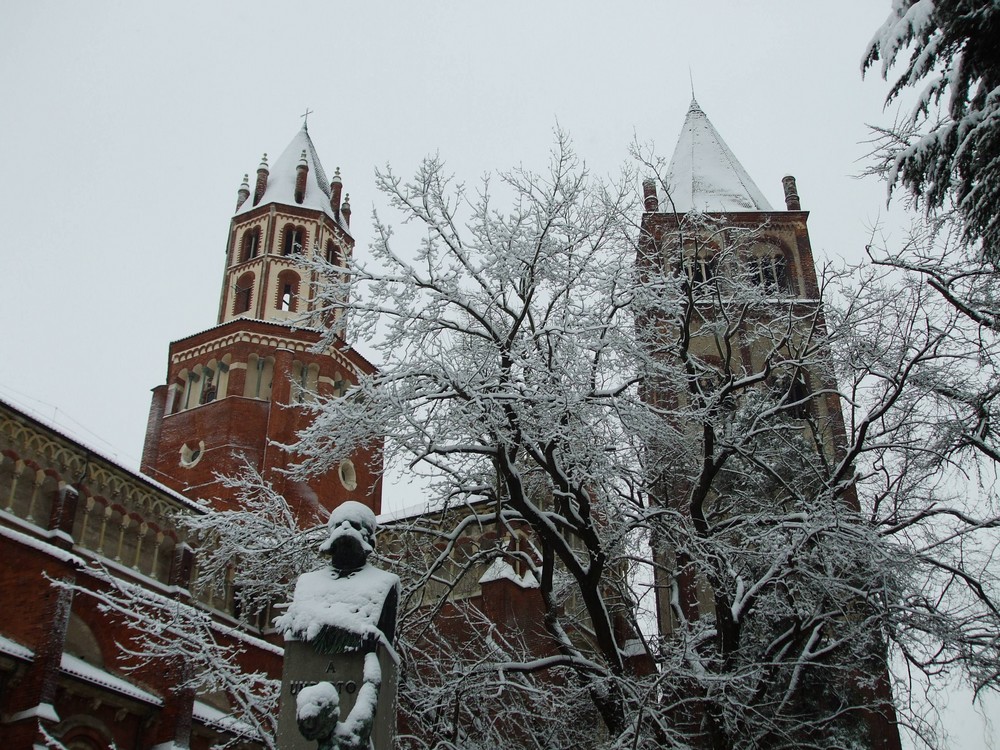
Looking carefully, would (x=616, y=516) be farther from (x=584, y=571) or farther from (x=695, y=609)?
(x=695, y=609)

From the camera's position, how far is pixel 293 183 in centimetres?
3109

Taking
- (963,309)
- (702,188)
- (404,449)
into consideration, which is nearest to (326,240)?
(702,188)

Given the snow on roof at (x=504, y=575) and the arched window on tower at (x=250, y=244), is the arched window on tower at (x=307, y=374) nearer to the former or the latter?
the arched window on tower at (x=250, y=244)

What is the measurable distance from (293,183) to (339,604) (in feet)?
88.9

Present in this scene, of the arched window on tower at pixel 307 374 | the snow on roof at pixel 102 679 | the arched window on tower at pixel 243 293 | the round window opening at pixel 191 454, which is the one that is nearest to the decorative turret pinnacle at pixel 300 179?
the arched window on tower at pixel 243 293

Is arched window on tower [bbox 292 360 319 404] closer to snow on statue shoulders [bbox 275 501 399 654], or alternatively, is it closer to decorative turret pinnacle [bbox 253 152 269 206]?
decorative turret pinnacle [bbox 253 152 269 206]

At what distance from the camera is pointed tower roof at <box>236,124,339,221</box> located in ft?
100.0

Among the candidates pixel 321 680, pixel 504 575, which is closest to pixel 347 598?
pixel 321 680

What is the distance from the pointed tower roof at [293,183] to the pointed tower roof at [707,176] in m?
10.9

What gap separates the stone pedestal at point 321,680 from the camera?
17.8ft

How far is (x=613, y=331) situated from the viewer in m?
11.6

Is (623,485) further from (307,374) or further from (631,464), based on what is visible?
(307,374)

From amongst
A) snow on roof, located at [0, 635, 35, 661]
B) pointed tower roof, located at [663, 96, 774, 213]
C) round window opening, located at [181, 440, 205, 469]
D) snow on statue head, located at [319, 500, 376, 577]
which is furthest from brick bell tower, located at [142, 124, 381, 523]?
snow on statue head, located at [319, 500, 376, 577]

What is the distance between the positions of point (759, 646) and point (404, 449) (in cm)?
529
